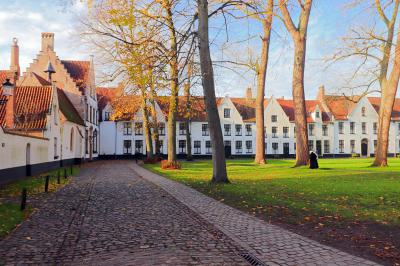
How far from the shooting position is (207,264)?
524cm

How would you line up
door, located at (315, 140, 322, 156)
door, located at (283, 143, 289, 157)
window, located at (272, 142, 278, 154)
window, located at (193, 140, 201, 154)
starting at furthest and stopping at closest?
door, located at (315, 140, 322, 156) → door, located at (283, 143, 289, 157) → window, located at (272, 142, 278, 154) → window, located at (193, 140, 201, 154)

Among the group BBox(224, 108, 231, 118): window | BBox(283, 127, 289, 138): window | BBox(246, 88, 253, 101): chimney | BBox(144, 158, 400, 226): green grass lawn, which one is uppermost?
BBox(246, 88, 253, 101): chimney

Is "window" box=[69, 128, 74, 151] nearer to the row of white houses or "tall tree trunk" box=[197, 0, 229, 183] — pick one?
the row of white houses

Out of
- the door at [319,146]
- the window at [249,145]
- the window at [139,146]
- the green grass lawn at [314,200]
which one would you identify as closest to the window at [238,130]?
the window at [249,145]

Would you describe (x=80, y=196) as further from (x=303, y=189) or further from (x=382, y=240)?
(x=382, y=240)

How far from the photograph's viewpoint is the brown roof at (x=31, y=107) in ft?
85.1

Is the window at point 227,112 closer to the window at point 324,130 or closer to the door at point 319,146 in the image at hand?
the door at point 319,146

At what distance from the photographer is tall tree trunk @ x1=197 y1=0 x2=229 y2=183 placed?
15305 millimetres

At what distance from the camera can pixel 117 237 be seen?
6910 mm

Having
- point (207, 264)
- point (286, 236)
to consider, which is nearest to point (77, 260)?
point (207, 264)

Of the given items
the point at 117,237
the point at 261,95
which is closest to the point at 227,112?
the point at 261,95

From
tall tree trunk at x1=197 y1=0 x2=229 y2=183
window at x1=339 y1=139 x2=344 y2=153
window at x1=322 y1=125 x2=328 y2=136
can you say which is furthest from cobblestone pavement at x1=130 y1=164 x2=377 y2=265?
window at x1=339 y1=139 x2=344 y2=153

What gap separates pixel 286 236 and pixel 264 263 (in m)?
1.71

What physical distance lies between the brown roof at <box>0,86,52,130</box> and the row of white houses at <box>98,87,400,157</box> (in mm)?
26243
